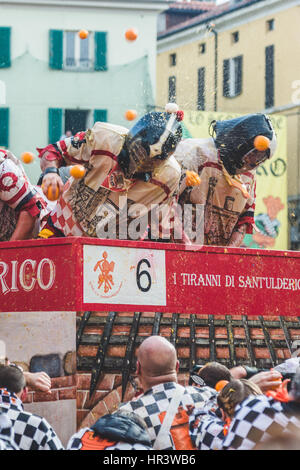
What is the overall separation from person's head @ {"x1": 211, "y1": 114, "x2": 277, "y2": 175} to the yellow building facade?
1675 centimetres

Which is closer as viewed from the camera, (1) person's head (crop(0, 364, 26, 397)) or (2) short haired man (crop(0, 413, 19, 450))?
(2) short haired man (crop(0, 413, 19, 450))

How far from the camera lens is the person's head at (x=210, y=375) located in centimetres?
574

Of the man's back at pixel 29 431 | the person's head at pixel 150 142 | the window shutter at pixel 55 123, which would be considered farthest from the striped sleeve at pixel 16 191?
the window shutter at pixel 55 123

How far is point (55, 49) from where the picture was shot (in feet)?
86.0

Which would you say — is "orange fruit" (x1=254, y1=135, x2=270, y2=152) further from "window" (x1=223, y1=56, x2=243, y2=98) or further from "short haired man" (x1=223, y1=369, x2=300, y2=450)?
"window" (x1=223, y1=56, x2=243, y2=98)

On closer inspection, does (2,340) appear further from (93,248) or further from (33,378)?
(93,248)

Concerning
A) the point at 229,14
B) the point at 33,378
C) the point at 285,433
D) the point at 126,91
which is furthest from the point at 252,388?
the point at 229,14

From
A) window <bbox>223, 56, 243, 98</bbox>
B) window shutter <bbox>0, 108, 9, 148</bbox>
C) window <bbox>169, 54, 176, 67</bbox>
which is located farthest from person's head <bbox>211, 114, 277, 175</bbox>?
window <bbox>169, 54, 176, 67</bbox>

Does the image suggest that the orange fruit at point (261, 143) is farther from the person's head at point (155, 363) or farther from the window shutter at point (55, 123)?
the window shutter at point (55, 123)

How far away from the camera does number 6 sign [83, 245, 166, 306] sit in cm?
561

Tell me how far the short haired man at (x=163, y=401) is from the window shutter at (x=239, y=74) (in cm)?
2067

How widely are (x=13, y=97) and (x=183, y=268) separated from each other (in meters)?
20.0

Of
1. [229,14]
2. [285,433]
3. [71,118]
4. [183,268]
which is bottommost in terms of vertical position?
[285,433]

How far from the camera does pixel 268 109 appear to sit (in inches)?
1024
